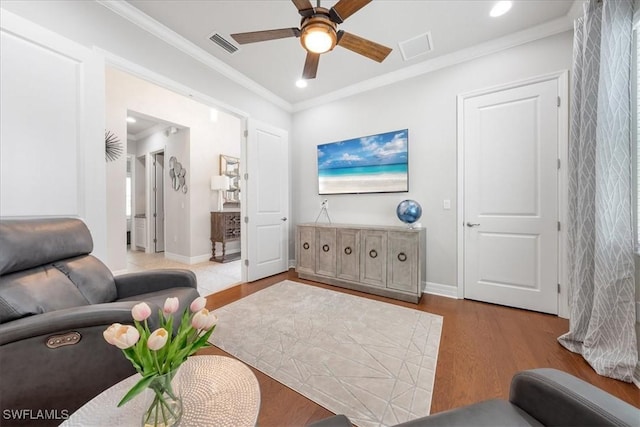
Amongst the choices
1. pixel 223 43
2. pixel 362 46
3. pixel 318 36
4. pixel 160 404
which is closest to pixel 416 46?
pixel 362 46

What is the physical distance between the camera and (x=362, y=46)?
6.13ft

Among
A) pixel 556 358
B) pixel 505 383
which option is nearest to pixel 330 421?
pixel 505 383

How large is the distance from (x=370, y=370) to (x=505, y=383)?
833 millimetres

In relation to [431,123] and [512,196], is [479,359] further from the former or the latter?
[431,123]

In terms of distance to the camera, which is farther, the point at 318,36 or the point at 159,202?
the point at 159,202

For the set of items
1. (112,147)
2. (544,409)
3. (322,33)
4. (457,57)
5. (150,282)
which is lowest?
(544,409)

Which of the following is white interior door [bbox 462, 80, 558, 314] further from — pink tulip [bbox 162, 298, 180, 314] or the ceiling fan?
pink tulip [bbox 162, 298, 180, 314]

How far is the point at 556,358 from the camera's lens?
177 centimetres

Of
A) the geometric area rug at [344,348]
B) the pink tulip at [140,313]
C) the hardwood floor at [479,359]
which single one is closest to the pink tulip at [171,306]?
the pink tulip at [140,313]

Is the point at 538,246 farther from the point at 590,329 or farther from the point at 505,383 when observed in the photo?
the point at 505,383

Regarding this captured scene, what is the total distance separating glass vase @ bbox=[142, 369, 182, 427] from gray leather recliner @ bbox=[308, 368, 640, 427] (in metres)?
0.46

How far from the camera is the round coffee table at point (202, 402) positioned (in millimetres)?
753

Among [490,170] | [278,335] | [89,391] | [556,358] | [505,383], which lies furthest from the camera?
[490,170]

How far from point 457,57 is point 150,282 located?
12.7 feet
